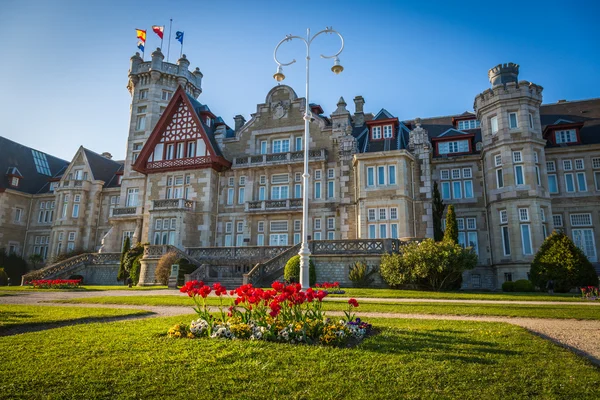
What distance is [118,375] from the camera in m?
4.88

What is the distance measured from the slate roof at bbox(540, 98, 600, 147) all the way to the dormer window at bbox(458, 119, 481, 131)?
5.11 m

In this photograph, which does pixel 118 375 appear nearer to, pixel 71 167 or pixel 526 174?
pixel 526 174

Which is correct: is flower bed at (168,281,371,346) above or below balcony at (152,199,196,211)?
below

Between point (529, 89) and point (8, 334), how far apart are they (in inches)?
1276

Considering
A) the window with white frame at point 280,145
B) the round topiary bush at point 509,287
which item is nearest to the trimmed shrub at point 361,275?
the round topiary bush at point 509,287

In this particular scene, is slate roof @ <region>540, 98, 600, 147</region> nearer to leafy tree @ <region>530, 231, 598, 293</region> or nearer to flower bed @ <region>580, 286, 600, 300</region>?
leafy tree @ <region>530, 231, 598, 293</region>

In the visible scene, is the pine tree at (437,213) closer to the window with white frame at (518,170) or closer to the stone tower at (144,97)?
the window with white frame at (518,170)

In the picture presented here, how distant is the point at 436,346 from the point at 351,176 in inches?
1031

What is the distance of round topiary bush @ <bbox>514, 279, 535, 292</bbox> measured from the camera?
23.5 meters

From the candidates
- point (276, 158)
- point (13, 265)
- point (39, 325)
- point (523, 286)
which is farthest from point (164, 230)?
point (523, 286)

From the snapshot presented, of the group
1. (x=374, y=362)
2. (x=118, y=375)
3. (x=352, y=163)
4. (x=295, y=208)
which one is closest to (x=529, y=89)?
(x=352, y=163)

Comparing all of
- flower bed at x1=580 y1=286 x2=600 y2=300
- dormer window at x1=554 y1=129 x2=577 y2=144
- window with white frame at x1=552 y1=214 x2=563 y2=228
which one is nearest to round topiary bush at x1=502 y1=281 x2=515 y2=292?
flower bed at x1=580 y1=286 x2=600 y2=300

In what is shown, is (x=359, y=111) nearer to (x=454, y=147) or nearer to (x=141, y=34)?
(x=454, y=147)

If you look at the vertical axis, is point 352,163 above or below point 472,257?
above
